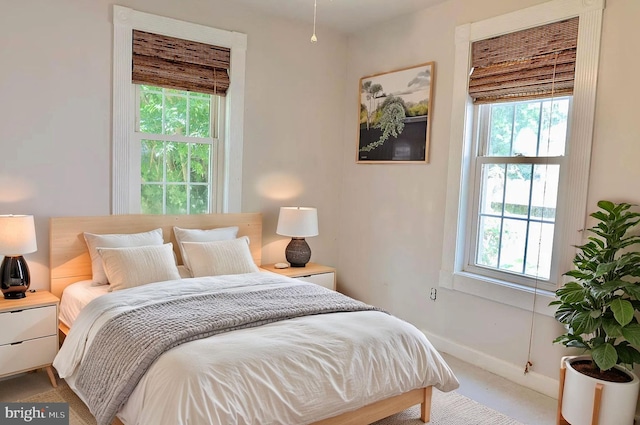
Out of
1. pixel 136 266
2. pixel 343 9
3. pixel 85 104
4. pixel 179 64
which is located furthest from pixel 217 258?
pixel 343 9

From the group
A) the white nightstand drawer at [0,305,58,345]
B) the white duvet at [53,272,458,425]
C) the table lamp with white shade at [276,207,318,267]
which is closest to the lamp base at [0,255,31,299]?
the white nightstand drawer at [0,305,58,345]

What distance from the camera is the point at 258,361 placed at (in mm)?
2051

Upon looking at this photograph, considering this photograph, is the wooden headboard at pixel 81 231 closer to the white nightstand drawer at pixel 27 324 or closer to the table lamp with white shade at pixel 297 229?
the white nightstand drawer at pixel 27 324

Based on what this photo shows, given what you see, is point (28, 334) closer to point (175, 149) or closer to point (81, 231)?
point (81, 231)

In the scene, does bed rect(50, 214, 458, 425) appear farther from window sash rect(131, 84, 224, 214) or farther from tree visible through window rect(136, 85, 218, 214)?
tree visible through window rect(136, 85, 218, 214)

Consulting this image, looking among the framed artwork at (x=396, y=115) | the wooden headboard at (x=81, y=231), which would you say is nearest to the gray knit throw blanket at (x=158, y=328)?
the wooden headboard at (x=81, y=231)

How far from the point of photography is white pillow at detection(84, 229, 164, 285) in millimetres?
3150

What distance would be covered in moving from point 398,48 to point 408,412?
290 centimetres

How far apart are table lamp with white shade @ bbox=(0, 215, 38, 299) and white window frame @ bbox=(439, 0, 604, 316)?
2888mm

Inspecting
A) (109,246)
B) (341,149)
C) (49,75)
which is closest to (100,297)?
(109,246)

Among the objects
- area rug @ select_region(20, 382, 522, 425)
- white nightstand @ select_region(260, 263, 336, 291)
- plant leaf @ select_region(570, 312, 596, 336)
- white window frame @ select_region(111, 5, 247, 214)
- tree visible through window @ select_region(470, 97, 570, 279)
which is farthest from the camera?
white nightstand @ select_region(260, 263, 336, 291)

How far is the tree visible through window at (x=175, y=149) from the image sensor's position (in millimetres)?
3607

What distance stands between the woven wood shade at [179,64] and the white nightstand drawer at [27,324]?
1718mm

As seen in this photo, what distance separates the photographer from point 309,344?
2232 mm
